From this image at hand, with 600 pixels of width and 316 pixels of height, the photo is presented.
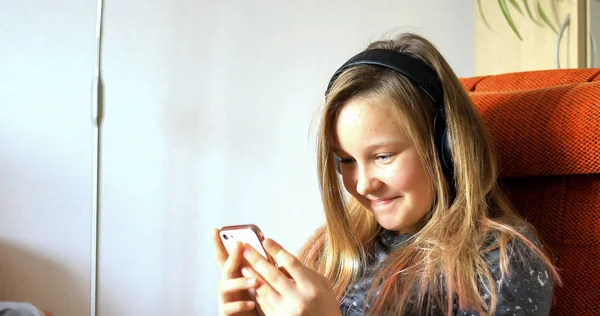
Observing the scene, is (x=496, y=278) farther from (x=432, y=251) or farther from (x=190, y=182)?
(x=190, y=182)

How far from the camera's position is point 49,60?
156 cm

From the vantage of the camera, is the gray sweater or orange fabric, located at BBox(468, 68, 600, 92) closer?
the gray sweater

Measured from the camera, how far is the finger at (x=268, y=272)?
1.97 feet

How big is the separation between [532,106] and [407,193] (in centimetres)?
24

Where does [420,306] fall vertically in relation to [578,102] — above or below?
below

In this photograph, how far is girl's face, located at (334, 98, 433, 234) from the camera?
77 centimetres

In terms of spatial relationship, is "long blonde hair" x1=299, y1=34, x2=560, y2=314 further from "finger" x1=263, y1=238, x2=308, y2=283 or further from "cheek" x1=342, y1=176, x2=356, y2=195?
"finger" x1=263, y1=238, x2=308, y2=283

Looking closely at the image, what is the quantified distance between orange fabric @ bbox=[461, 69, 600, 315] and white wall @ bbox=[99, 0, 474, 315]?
90cm

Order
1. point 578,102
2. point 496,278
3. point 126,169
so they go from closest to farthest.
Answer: point 496,278, point 578,102, point 126,169

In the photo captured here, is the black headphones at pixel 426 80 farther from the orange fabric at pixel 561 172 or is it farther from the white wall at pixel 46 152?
the white wall at pixel 46 152

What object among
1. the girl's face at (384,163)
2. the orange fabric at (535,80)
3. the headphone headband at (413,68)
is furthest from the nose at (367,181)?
the orange fabric at (535,80)

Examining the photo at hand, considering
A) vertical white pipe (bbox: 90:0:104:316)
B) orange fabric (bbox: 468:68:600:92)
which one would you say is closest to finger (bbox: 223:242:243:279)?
orange fabric (bbox: 468:68:600:92)

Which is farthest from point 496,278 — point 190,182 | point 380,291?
point 190,182

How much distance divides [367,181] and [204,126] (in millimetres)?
996
